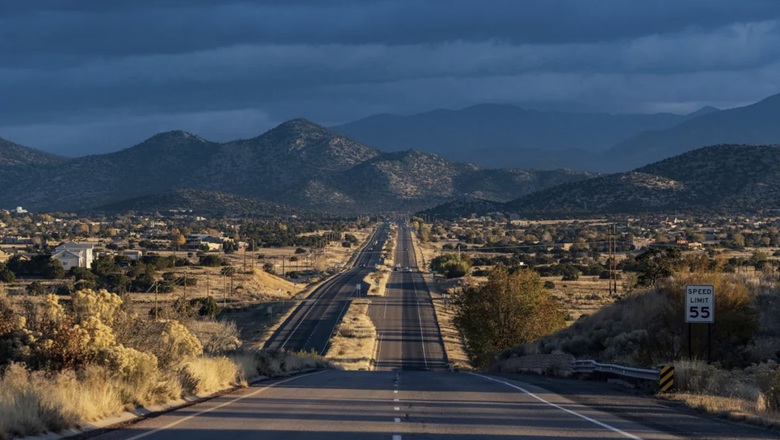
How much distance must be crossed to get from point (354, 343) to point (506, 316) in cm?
1601

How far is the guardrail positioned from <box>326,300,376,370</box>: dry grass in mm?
22485

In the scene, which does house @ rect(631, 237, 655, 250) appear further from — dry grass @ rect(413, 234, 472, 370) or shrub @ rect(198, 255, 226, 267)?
shrub @ rect(198, 255, 226, 267)

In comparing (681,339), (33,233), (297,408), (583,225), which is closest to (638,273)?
(681,339)

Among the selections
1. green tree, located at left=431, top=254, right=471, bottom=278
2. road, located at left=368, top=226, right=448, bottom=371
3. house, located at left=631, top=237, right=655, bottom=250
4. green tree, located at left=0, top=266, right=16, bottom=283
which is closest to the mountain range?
house, located at left=631, top=237, right=655, bottom=250

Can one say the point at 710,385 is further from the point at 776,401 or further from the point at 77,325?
the point at 77,325

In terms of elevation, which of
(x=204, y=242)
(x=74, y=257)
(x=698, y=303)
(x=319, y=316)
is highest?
(x=204, y=242)

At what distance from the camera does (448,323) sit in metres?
73.7

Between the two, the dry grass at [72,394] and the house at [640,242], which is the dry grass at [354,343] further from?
the house at [640,242]

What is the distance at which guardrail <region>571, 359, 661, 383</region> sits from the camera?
69.2 feet

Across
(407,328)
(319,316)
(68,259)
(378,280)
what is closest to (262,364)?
(407,328)

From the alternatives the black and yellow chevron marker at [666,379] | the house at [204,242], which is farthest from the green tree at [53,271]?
the black and yellow chevron marker at [666,379]

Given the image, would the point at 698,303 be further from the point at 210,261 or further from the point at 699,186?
the point at 699,186

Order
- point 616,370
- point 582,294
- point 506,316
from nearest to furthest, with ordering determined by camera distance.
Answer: point 616,370
point 506,316
point 582,294

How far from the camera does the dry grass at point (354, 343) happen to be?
5176 centimetres
